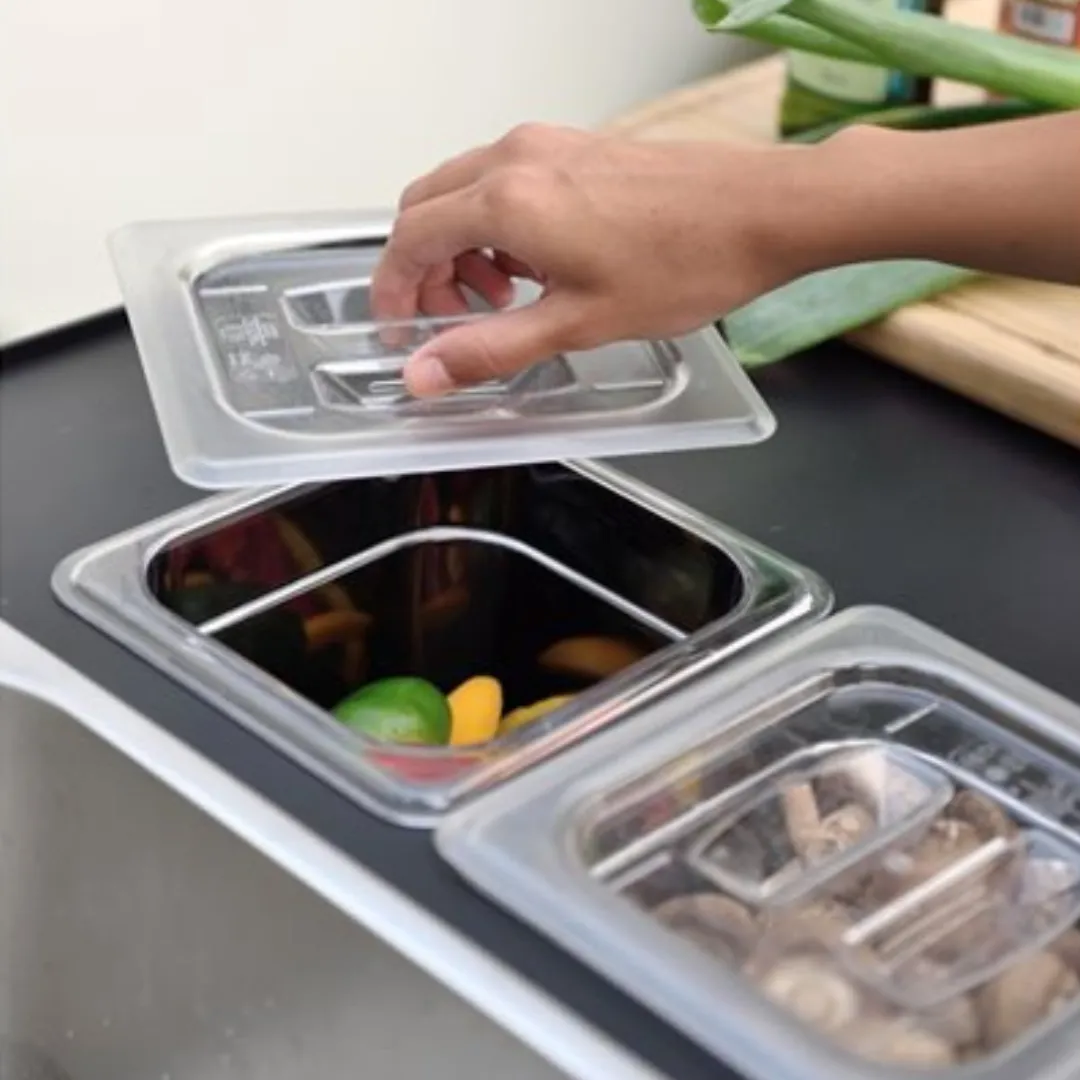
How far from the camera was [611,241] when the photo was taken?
2.12 feet

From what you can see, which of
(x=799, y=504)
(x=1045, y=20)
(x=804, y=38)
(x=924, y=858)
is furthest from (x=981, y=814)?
(x=1045, y=20)

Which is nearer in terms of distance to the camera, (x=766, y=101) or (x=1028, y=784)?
(x=1028, y=784)

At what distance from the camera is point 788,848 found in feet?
1.90

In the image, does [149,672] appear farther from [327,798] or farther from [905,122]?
[905,122]

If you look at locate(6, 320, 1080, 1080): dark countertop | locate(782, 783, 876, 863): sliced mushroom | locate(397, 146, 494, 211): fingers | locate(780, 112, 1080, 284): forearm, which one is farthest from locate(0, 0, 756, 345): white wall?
locate(782, 783, 876, 863): sliced mushroom

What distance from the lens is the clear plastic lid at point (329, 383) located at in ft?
2.12

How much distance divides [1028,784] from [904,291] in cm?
27

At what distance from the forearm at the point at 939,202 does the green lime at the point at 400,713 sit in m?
0.20

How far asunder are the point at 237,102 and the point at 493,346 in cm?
27

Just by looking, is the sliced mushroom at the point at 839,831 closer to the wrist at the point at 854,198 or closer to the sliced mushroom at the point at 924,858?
the sliced mushroom at the point at 924,858

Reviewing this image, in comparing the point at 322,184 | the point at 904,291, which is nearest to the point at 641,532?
the point at 904,291

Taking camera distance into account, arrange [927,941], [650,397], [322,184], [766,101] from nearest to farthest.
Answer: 1. [927,941]
2. [650,397]
3. [322,184]
4. [766,101]

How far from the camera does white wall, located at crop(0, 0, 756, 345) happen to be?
2.60 feet

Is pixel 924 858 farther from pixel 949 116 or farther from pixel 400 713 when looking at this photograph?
pixel 949 116
